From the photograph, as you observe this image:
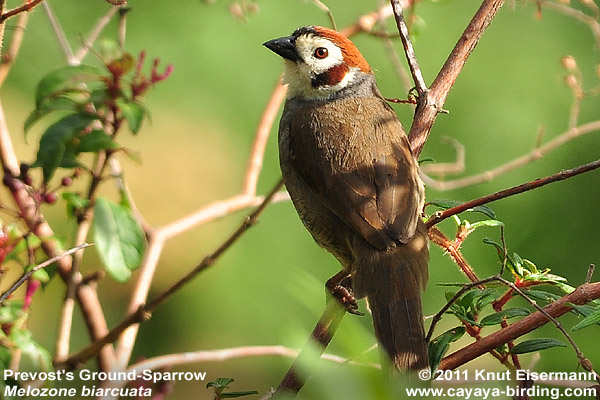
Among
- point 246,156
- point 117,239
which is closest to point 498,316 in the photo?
point 117,239

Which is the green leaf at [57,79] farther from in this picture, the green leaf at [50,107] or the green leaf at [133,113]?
the green leaf at [133,113]

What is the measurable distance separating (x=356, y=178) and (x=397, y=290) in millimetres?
449

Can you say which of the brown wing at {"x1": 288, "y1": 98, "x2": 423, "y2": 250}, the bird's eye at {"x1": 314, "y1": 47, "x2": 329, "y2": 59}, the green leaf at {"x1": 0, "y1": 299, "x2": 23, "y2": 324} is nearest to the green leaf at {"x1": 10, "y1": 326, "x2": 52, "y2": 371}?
the green leaf at {"x1": 0, "y1": 299, "x2": 23, "y2": 324}

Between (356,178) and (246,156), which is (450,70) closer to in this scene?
(356,178)

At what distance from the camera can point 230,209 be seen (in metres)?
2.97

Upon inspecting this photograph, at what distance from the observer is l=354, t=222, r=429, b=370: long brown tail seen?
7.42 feet

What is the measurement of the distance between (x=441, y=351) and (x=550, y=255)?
2.96 meters

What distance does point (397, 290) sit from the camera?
8.20ft

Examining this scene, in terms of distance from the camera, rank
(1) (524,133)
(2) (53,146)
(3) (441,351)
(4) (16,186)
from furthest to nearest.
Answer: (1) (524,133)
(4) (16,186)
(2) (53,146)
(3) (441,351)

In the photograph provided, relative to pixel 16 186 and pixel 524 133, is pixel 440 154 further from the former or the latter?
pixel 16 186

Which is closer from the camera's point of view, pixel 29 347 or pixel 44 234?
pixel 29 347

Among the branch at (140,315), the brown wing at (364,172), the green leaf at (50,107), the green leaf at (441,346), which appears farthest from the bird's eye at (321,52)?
the green leaf at (441,346)

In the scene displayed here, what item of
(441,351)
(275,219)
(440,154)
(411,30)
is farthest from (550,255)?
A: (441,351)

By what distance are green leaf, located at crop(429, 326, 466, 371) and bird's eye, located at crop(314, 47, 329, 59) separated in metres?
1.55
